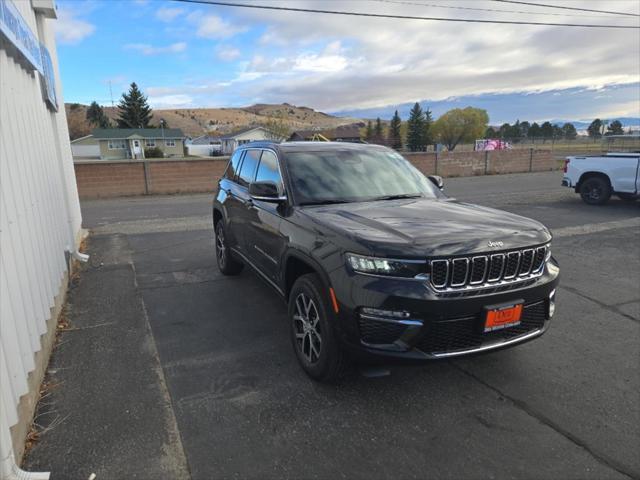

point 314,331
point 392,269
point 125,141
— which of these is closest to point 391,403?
point 314,331

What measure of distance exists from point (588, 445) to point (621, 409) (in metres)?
0.60

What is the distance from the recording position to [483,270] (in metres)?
2.94

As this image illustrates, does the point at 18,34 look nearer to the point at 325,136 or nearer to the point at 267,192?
the point at 267,192

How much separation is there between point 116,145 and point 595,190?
221 feet

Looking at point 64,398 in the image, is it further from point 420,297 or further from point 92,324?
point 420,297

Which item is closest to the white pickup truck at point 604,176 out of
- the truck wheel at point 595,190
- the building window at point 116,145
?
the truck wheel at point 595,190

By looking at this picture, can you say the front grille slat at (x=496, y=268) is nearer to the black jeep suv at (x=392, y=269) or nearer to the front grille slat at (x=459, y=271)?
the black jeep suv at (x=392, y=269)

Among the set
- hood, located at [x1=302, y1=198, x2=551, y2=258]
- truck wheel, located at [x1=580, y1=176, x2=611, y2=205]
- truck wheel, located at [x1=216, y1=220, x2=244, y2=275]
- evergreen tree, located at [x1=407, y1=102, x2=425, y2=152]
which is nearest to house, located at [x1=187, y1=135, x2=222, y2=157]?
evergreen tree, located at [x1=407, y1=102, x2=425, y2=152]

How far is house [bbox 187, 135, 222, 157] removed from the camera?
8566 cm

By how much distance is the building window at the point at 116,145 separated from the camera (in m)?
65.6

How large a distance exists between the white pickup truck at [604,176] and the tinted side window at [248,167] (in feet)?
36.2

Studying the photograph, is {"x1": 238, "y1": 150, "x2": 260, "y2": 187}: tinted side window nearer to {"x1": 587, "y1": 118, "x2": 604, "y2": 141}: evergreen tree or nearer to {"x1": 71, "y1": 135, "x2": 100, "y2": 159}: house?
{"x1": 587, "y1": 118, "x2": 604, "y2": 141}: evergreen tree

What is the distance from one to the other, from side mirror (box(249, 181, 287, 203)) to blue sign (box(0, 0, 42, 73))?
2.31 meters

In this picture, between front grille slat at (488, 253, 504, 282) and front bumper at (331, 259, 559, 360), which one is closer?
front bumper at (331, 259, 559, 360)
